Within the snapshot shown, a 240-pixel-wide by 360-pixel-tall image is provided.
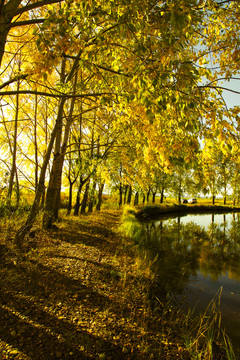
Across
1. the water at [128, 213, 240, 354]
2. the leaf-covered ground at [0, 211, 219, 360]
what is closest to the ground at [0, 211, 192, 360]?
the leaf-covered ground at [0, 211, 219, 360]

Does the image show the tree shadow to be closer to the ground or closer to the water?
the ground

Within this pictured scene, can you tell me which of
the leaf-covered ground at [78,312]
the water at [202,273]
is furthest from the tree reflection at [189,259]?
the leaf-covered ground at [78,312]

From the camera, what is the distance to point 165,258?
8.49 metres

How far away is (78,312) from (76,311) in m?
0.04

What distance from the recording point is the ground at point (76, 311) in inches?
111

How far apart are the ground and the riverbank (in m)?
16.7

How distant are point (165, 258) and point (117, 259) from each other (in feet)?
9.50

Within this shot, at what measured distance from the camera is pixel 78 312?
3549 mm

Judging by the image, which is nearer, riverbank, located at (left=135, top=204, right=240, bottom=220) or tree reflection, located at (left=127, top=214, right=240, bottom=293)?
tree reflection, located at (left=127, top=214, right=240, bottom=293)

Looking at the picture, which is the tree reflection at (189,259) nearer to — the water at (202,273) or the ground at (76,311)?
the water at (202,273)

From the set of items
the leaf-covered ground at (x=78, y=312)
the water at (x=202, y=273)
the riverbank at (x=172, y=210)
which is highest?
the riverbank at (x=172, y=210)

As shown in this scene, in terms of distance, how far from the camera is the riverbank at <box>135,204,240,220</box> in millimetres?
23192

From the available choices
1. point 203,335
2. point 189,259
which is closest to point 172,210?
point 189,259

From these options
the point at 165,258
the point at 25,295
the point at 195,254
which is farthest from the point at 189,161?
the point at 195,254
